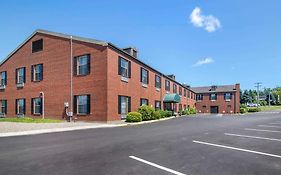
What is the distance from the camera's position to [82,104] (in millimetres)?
25047

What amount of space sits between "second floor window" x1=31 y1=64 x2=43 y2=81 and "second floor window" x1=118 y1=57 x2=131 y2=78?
9.60 metres

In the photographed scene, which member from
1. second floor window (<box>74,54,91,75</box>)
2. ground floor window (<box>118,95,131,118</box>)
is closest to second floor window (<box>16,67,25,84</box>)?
second floor window (<box>74,54,91,75</box>)

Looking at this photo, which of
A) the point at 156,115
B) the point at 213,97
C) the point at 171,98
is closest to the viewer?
the point at 156,115

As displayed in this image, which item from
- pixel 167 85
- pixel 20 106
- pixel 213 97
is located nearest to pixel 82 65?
pixel 20 106

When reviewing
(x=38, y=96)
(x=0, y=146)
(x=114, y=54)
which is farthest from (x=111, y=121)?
(x=0, y=146)

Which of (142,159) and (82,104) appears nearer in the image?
(142,159)

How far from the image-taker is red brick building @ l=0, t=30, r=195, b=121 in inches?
941

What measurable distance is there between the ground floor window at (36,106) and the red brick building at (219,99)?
52.9m

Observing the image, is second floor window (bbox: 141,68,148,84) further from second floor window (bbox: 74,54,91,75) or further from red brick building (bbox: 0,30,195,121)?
second floor window (bbox: 74,54,91,75)

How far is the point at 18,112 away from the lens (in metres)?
30.9

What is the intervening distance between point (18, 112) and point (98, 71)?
13.8m

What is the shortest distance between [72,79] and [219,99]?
5361cm

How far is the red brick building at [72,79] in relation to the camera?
23.9 metres

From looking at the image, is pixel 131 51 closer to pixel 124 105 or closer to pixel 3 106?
pixel 124 105
